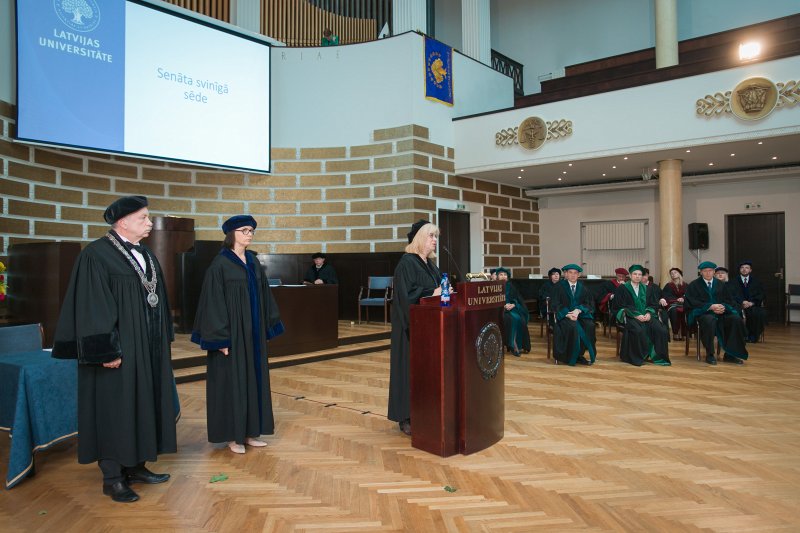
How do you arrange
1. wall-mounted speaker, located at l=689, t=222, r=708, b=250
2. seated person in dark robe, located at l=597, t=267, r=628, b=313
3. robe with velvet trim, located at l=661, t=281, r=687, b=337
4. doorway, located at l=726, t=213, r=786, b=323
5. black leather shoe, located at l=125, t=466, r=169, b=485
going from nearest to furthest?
black leather shoe, located at l=125, t=466, r=169, b=485 < robe with velvet trim, located at l=661, t=281, r=687, b=337 < seated person in dark robe, located at l=597, t=267, r=628, b=313 < doorway, located at l=726, t=213, r=786, b=323 < wall-mounted speaker, located at l=689, t=222, r=708, b=250

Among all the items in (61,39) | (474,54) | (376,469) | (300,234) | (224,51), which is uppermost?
(474,54)

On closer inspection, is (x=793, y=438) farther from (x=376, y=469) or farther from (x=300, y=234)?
(x=300, y=234)

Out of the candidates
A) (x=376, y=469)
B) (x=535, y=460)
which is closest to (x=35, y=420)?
(x=376, y=469)

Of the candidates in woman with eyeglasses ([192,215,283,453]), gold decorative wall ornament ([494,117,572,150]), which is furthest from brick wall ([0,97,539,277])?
woman with eyeglasses ([192,215,283,453])

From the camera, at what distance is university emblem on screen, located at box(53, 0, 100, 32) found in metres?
7.10

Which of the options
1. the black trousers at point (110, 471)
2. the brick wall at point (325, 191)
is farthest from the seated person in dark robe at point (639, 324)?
the black trousers at point (110, 471)

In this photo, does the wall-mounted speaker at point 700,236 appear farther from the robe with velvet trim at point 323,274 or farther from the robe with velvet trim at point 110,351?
the robe with velvet trim at point 110,351

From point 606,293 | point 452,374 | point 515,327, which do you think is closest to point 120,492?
point 452,374

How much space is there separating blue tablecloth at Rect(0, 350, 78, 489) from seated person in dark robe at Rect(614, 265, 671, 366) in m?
5.71

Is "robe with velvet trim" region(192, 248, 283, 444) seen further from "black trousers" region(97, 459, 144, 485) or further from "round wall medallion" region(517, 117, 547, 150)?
"round wall medallion" region(517, 117, 547, 150)

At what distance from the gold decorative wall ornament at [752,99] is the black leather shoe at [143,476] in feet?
27.8

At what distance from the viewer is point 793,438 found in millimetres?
3627

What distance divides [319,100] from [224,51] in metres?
1.95

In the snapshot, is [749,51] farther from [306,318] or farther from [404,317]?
[404,317]
